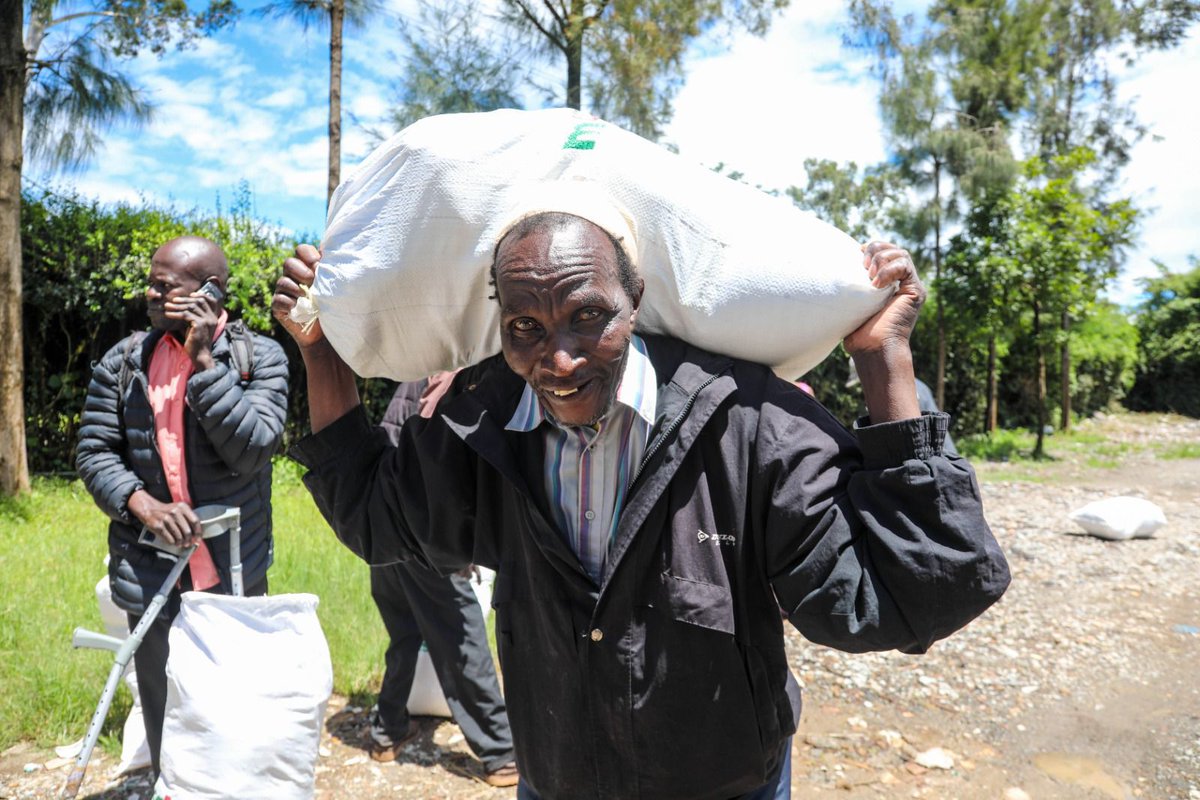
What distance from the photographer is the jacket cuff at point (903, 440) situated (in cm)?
130

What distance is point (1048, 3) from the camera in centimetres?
1803

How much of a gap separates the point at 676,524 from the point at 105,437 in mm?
2465

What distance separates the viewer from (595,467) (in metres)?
1.51

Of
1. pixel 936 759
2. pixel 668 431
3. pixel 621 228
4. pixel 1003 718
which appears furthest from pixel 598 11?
pixel 668 431

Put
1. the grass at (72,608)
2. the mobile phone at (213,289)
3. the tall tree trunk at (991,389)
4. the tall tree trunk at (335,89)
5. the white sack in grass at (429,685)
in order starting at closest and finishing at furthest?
the mobile phone at (213,289)
the grass at (72,608)
the white sack in grass at (429,685)
the tall tree trunk at (335,89)
the tall tree trunk at (991,389)

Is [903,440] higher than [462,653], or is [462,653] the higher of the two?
[903,440]

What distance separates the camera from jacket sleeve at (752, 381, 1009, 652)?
1.27 meters

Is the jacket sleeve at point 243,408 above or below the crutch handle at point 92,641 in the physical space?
above

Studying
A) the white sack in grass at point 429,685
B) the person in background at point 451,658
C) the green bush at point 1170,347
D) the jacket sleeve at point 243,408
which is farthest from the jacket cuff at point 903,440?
the green bush at point 1170,347

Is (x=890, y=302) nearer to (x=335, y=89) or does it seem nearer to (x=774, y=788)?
(x=774, y=788)

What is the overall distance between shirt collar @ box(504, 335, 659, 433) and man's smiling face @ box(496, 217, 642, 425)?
0.08 ft

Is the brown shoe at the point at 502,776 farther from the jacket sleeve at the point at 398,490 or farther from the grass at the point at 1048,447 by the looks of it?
the grass at the point at 1048,447

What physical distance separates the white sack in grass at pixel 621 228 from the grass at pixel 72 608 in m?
3.28

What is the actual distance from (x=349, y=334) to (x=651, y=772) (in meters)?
0.98
